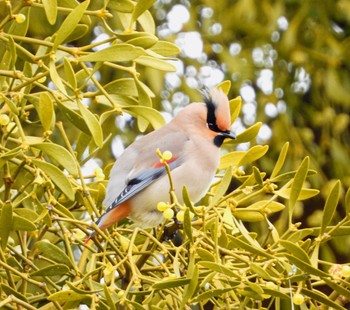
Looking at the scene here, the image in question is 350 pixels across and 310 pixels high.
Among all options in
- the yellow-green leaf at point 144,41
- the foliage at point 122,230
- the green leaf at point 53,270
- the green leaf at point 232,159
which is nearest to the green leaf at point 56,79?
the foliage at point 122,230

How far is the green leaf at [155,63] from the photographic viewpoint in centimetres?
162

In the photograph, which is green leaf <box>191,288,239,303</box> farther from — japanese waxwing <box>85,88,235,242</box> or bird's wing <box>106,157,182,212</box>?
bird's wing <box>106,157,182,212</box>

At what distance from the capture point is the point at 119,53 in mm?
1498

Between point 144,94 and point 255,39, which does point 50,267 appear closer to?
point 144,94

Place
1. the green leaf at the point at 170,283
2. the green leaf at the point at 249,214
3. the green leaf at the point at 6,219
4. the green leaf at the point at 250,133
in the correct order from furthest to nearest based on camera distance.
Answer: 1. the green leaf at the point at 250,133
2. the green leaf at the point at 249,214
3. the green leaf at the point at 6,219
4. the green leaf at the point at 170,283

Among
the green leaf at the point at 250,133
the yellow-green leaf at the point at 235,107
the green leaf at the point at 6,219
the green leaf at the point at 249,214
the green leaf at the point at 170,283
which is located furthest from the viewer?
the yellow-green leaf at the point at 235,107

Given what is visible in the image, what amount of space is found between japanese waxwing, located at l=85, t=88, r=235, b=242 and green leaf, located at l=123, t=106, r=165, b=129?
0.14 metres

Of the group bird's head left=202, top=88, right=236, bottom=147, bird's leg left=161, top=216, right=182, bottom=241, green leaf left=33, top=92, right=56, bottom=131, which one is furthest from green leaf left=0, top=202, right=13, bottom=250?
bird's head left=202, top=88, right=236, bottom=147

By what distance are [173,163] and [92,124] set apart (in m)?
0.55

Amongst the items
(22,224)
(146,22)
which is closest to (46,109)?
(22,224)

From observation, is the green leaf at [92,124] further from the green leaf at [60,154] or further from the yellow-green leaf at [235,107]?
the yellow-green leaf at [235,107]

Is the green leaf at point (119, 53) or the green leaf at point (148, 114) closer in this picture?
the green leaf at point (119, 53)

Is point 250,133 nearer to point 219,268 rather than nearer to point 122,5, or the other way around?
point 122,5

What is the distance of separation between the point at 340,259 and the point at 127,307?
2085 millimetres
